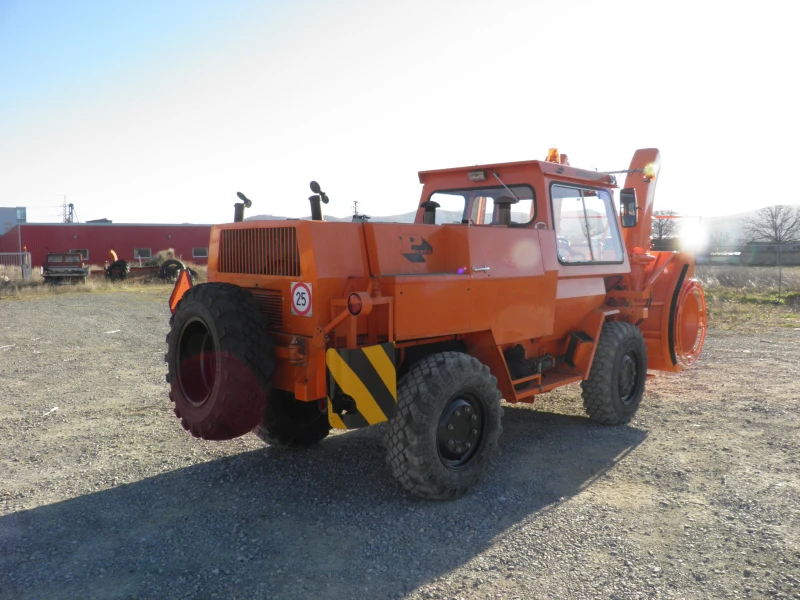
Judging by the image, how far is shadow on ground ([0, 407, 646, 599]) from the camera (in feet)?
11.1

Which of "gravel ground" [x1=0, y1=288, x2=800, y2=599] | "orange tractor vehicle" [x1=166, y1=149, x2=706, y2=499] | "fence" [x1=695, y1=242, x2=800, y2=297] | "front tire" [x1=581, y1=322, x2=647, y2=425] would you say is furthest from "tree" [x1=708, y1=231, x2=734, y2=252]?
"orange tractor vehicle" [x1=166, y1=149, x2=706, y2=499]

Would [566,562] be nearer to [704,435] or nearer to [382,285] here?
[382,285]

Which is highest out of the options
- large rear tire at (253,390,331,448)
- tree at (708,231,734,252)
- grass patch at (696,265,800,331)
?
tree at (708,231,734,252)

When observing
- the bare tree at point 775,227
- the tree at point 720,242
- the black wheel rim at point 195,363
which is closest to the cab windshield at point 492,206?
the black wheel rim at point 195,363

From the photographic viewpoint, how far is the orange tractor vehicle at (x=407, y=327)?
4.14 metres

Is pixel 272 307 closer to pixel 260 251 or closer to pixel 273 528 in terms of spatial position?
pixel 260 251

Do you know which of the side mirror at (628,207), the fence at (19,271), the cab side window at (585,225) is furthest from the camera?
the fence at (19,271)

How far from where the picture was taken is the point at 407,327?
434cm

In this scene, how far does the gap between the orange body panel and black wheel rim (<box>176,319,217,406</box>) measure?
1.56ft

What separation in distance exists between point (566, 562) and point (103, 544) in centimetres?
265

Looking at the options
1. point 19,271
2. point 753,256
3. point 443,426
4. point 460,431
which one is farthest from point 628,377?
point 753,256

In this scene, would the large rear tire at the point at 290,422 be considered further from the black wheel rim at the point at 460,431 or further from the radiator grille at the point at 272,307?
the black wheel rim at the point at 460,431

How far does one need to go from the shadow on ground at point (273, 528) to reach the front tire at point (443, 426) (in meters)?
0.19

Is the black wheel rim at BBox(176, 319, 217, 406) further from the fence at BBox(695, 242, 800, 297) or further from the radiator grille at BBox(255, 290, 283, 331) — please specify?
the fence at BBox(695, 242, 800, 297)
